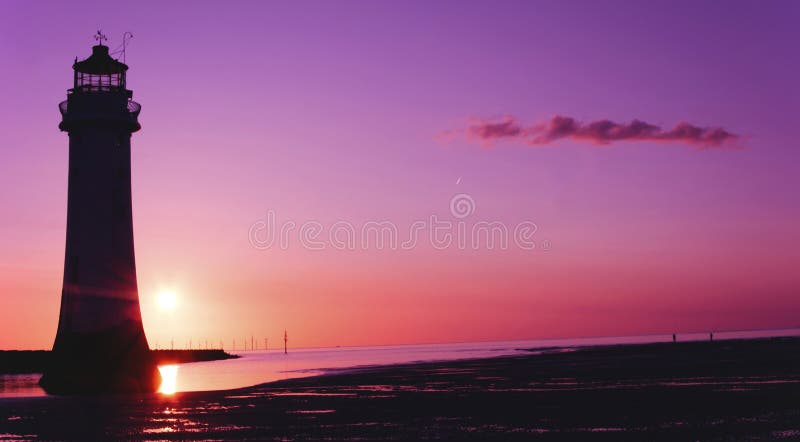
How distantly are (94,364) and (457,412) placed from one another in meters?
23.7

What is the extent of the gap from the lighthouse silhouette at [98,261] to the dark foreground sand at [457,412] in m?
5.26

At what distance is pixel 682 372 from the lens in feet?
163

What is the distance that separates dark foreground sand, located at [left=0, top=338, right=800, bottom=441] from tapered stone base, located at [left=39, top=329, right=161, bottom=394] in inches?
193

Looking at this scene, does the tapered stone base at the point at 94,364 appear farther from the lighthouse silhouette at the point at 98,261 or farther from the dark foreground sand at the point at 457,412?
the dark foreground sand at the point at 457,412

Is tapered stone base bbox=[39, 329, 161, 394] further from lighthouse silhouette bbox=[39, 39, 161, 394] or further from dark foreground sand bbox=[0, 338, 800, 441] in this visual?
dark foreground sand bbox=[0, 338, 800, 441]

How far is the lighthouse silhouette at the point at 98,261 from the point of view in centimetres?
4575

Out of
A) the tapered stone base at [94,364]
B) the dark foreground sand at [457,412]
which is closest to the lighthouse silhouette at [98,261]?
the tapered stone base at [94,364]

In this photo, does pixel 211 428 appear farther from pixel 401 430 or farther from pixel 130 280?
pixel 130 280

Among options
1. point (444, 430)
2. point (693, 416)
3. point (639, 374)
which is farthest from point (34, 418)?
point (639, 374)

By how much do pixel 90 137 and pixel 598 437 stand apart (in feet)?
109

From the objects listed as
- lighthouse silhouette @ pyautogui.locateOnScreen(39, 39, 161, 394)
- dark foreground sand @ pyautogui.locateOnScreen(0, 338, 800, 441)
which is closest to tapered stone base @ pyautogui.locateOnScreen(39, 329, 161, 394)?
lighthouse silhouette @ pyautogui.locateOnScreen(39, 39, 161, 394)

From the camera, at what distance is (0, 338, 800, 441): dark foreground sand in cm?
2503

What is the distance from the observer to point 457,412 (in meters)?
30.4

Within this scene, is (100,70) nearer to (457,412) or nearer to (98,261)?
(98,261)
